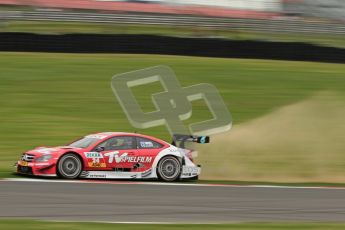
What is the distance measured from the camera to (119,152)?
45.5ft

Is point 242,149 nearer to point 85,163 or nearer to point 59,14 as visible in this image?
point 85,163

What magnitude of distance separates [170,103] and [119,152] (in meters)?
9.09

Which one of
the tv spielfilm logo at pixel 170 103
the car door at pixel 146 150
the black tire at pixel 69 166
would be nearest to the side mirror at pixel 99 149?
the black tire at pixel 69 166

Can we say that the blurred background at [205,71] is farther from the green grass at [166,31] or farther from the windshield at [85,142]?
the windshield at [85,142]

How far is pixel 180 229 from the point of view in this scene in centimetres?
812

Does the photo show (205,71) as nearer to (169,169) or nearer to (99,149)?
(169,169)

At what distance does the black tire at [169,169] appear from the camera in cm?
1400

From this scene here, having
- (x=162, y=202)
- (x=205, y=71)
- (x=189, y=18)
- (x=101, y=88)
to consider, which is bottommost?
(x=162, y=202)

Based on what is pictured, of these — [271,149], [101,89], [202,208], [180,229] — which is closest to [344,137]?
[271,149]

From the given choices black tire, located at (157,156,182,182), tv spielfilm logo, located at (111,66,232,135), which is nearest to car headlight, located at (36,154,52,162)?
black tire, located at (157,156,182,182)

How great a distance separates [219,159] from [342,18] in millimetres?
17463

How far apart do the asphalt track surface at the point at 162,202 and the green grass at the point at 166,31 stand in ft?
49.1

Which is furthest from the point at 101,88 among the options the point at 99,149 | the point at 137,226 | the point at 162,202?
the point at 137,226

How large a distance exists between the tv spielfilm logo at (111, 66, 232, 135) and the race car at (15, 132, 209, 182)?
4.37 metres
